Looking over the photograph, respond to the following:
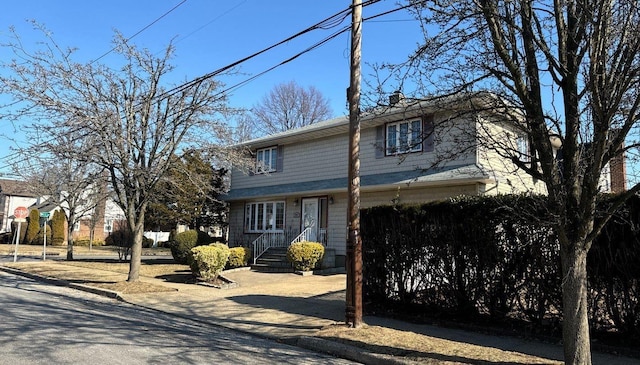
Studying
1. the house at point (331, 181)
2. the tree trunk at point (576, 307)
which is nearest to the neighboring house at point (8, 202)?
the house at point (331, 181)

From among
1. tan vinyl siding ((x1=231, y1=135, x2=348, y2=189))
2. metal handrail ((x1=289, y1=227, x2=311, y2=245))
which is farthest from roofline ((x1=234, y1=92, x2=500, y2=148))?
metal handrail ((x1=289, y1=227, x2=311, y2=245))

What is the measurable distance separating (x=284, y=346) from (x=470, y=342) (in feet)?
9.73

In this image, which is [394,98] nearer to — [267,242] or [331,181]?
[331,181]

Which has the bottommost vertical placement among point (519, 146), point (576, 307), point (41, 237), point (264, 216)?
point (576, 307)

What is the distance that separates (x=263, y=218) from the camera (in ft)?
77.8

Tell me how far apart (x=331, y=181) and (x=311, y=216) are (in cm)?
230

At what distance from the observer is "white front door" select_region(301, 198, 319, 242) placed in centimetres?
2089

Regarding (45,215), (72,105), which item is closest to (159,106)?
(72,105)

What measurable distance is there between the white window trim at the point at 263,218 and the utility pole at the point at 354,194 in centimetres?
1404

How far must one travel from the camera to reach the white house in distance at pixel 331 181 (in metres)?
16.0

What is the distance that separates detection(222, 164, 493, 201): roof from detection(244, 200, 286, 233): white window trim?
0.81 metres

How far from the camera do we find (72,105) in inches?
516

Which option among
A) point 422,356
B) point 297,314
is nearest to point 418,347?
point 422,356

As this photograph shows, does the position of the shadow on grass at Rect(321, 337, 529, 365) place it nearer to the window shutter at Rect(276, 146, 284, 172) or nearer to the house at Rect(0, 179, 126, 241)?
the window shutter at Rect(276, 146, 284, 172)
